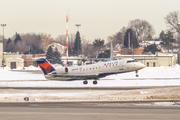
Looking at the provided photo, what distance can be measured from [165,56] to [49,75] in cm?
5561

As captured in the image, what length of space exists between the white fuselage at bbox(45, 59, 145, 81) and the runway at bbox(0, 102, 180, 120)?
21817mm

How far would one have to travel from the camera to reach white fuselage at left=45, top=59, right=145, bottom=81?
4997cm

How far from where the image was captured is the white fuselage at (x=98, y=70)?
164ft

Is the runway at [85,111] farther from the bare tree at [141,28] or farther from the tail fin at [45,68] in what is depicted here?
the bare tree at [141,28]

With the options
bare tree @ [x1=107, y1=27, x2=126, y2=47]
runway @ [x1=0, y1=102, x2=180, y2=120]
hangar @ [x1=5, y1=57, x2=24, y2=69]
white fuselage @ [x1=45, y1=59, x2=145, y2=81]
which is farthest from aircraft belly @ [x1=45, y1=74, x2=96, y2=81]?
bare tree @ [x1=107, y1=27, x2=126, y2=47]

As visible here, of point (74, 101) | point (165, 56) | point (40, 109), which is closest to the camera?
point (40, 109)

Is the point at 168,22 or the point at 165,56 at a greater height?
the point at 168,22

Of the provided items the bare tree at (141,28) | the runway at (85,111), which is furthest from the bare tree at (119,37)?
the runway at (85,111)

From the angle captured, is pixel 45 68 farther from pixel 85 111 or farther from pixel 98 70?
pixel 85 111

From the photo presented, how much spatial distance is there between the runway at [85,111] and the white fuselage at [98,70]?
21.8 m

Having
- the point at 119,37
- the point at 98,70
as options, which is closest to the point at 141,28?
the point at 119,37

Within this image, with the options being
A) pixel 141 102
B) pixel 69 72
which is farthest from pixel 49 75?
pixel 141 102

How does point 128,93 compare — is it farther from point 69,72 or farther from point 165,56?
point 165,56

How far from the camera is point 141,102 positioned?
28609 millimetres
